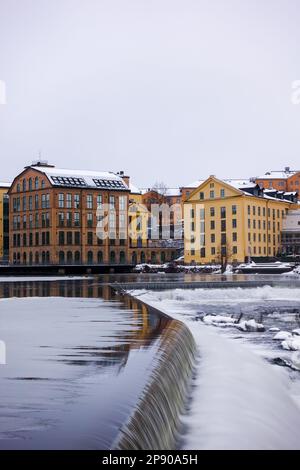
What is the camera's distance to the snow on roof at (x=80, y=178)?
74.8 metres

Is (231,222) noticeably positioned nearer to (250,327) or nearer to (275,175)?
(275,175)

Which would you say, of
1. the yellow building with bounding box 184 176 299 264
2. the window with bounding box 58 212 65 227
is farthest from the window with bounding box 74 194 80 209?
the yellow building with bounding box 184 176 299 264

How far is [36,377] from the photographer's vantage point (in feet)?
25.5

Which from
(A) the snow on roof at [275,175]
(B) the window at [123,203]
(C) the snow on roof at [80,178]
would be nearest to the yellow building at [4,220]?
(C) the snow on roof at [80,178]

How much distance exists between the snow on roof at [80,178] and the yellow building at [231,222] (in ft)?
35.5

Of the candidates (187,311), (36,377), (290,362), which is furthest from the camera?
(187,311)

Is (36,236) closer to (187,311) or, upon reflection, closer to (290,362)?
(187,311)

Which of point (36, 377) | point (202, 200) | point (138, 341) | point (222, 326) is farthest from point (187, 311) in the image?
point (202, 200)

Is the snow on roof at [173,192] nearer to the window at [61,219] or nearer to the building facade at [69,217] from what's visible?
the building facade at [69,217]

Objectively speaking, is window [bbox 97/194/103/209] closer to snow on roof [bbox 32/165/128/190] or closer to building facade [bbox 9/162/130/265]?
building facade [bbox 9/162/130/265]

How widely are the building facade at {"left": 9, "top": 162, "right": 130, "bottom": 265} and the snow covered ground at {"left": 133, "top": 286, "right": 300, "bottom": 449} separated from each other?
52.4 m

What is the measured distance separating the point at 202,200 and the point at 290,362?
65.0m

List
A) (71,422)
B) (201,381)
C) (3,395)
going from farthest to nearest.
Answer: (201,381) < (3,395) < (71,422)
